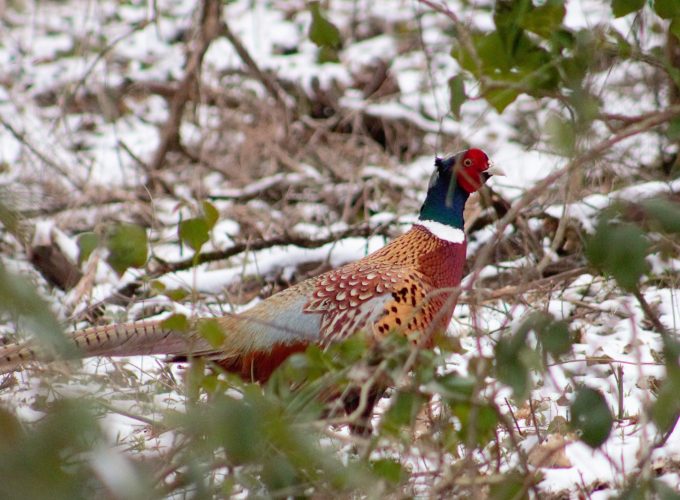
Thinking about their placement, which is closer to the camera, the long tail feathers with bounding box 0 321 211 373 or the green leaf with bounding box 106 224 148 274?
the green leaf with bounding box 106 224 148 274

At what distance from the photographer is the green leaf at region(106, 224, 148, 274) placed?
2.04 meters

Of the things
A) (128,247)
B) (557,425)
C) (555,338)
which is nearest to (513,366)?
(555,338)

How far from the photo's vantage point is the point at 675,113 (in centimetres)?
191

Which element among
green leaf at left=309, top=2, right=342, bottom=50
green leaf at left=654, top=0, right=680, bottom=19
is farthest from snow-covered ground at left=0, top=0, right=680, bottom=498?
green leaf at left=654, top=0, right=680, bottom=19

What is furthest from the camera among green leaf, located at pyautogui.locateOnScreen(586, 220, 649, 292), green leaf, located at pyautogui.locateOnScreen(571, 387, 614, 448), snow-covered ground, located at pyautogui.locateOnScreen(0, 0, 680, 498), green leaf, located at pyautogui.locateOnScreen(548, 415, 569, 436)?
snow-covered ground, located at pyautogui.locateOnScreen(0, 0, 680, 498)

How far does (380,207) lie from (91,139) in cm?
272

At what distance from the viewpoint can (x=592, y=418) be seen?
171cm

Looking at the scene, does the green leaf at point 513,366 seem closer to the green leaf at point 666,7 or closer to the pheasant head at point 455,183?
the green leaf at point 666,7

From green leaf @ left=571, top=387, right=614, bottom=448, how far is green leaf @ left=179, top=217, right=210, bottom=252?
880 mm

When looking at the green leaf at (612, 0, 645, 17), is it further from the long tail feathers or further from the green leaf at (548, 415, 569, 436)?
the long tail feathers

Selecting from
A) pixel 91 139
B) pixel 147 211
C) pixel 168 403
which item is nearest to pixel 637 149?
pixel 147 211

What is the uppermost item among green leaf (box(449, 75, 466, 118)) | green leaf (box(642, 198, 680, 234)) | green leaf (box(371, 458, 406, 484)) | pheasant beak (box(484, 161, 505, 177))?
green leaf (box(449, 75, 466, 118))

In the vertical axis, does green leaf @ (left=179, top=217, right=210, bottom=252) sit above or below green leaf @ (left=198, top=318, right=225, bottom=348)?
Answer: above

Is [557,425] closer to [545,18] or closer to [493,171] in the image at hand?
[493,171]
